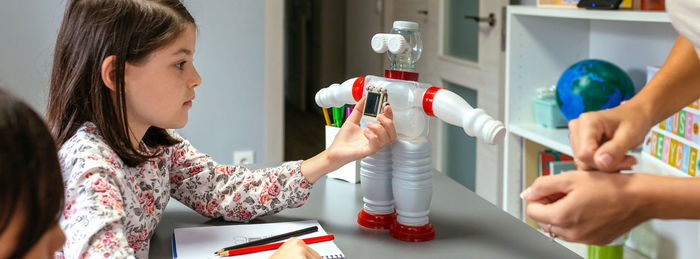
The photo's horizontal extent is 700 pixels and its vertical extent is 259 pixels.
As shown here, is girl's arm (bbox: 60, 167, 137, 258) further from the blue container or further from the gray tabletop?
the blue container

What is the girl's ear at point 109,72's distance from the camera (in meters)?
0.97

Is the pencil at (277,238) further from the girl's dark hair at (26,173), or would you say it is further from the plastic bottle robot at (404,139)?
the girl's dark hair at (26,173)

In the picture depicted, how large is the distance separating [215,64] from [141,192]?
1.63m

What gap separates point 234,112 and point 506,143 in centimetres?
110

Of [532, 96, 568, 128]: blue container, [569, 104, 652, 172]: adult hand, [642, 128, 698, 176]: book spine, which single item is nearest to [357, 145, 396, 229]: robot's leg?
[569, 104, 652, 172]: adult hand

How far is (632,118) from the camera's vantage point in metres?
0.84

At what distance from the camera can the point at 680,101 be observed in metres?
0.91

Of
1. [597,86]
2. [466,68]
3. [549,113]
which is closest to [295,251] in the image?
[597,86]

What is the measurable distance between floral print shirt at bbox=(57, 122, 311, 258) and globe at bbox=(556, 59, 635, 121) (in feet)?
2.86

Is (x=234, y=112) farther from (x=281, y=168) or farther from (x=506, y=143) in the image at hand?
(x=281, y=168)

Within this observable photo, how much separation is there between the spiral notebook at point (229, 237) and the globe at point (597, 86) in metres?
0.92

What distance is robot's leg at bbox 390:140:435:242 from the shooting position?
101cm

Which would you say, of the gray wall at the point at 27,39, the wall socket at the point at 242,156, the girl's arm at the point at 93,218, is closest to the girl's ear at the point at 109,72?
the girl's arm at the point at 93,218

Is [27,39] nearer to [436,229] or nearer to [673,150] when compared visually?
[436,229]
